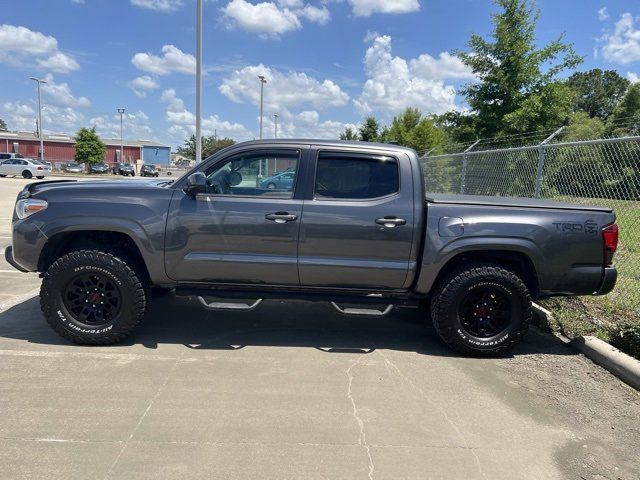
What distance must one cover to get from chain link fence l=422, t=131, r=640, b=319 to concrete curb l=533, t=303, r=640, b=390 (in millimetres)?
778

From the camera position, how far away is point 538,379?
14.1 ft

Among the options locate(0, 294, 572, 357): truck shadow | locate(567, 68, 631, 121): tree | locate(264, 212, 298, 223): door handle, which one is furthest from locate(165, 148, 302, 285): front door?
locate(567, 68, 631, 121): tree

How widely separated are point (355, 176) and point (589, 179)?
397 cm

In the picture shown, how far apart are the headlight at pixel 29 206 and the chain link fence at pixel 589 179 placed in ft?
19.0

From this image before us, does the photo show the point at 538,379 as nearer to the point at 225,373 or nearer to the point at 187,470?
the point at 225,373

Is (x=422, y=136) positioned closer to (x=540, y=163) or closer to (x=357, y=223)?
(x=540, y=163)

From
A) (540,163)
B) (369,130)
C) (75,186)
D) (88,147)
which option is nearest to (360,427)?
(75,186)

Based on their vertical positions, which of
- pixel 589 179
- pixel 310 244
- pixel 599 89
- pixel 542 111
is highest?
pixel 599 89

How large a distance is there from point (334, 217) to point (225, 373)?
165cm

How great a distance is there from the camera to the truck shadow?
4855mm

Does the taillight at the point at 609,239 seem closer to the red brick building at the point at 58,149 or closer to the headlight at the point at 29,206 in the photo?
the headlight at the point at 29,206

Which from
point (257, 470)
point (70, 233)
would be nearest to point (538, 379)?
point (257, 470)

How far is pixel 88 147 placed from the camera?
5494 cm

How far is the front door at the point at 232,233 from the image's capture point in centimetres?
448
